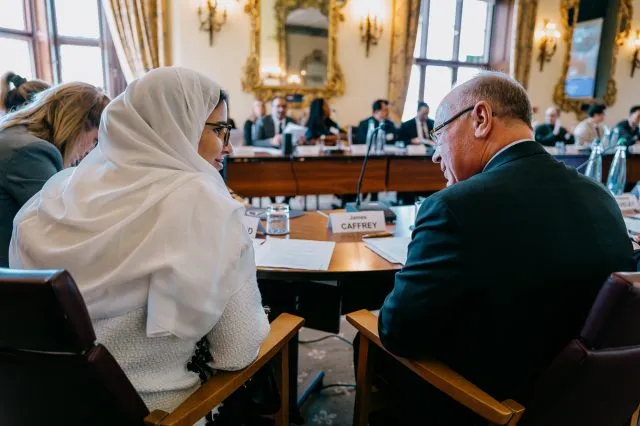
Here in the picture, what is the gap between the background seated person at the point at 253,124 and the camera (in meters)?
5.08

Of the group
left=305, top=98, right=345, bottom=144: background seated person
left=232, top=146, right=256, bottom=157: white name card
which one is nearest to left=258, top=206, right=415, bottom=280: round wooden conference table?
left=232, top=146, right=256, bottom=157: white name card

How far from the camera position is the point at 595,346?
2.49 ft

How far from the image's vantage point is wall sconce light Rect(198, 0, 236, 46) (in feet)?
17.1

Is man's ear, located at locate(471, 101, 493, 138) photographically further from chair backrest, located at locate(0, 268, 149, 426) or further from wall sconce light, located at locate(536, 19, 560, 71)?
wall sconce light, located at locate(536, 19, 560, 71)

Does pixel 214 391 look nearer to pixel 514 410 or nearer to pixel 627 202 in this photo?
pixel 514 410

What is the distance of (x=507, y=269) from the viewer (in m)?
0.81

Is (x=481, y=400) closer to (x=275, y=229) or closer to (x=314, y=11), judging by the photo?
(x=275, y=229)

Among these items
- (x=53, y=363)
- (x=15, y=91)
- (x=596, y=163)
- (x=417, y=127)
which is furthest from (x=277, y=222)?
(x=417, y=127)

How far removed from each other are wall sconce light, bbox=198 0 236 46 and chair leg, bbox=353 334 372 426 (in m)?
5.08

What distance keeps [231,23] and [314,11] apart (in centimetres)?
112

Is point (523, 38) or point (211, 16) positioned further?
point (523, 38)

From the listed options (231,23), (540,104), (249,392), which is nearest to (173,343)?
(249,392)

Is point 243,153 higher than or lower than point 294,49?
lower

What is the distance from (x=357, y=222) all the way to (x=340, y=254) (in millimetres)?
304
